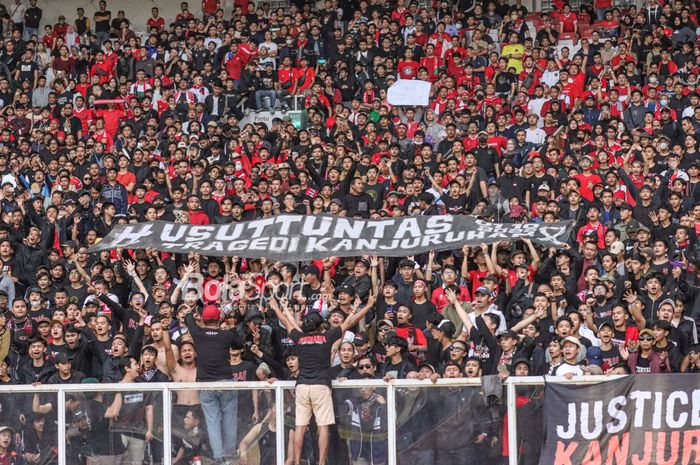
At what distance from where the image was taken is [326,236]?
18.6 metres

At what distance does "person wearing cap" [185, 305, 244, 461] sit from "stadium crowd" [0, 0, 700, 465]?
3 centimetres

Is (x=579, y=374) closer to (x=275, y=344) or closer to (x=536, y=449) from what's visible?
(x=536, y=449)

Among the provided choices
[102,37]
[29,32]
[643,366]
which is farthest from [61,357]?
[29,32]

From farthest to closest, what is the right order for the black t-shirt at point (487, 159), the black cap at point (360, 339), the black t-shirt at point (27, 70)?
the black t-shirt at point (27, 70), the black t-shirt at point (487, 159), the black cap at point (360, 339)

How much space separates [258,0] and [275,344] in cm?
1626

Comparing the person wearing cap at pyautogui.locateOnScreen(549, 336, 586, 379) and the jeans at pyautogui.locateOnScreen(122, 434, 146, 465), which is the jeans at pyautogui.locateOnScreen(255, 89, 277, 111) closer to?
the jeans at pyautogui.locateOnScreen(122, 434, 146, 465)

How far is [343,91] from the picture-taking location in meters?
25.7

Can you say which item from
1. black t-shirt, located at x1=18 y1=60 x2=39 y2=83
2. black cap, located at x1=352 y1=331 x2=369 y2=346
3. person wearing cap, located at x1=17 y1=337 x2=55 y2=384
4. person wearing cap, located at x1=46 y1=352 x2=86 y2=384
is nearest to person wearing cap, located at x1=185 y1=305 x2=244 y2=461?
black cap, located at x1=352 y1=331 x2=369 y2=346

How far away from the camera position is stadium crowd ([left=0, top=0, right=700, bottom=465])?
15086 mm

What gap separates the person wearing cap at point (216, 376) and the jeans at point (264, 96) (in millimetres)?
10744

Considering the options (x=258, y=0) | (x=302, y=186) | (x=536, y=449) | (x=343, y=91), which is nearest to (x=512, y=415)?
(x=536, y=449)

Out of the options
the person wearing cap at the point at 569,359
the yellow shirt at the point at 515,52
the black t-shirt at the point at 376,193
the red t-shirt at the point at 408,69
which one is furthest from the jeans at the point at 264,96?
the person wearing cap at the point at 569,359

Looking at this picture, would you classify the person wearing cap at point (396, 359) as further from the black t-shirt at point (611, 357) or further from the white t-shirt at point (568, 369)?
the black t-shirt at point (611, 357)

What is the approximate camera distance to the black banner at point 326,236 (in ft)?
59.5
